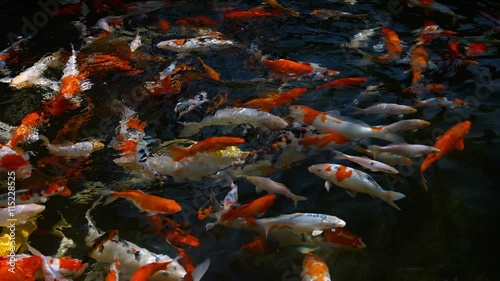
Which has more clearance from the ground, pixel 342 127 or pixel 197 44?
pixel 197 44

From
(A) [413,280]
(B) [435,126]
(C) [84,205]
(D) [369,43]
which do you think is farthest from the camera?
(D) [369,43]

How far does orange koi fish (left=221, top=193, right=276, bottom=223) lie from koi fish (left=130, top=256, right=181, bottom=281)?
73 cm

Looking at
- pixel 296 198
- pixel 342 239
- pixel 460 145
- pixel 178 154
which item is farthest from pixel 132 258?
pixel 460 145

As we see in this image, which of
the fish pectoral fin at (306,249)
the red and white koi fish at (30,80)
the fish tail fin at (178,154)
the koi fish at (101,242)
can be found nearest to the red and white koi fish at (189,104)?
the fish tail fin at (178,154)

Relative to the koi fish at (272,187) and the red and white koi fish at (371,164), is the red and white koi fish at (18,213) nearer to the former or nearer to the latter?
the koi fish at (272,187)

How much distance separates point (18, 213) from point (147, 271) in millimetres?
1556

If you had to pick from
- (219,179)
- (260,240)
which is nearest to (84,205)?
(219,179)

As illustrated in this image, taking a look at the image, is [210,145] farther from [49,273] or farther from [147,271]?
[49,273]

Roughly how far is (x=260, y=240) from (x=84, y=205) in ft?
5.83

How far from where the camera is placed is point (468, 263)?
368 centimetres

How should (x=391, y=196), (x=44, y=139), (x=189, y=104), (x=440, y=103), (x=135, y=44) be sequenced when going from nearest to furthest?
(x=391, y=196)
(x=440, y=103)
(x=44, y=139)
(x=189, y=104)
(x=135, y=44)

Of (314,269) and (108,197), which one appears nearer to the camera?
(314,269)

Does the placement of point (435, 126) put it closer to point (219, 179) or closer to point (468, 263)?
point (468, 263)

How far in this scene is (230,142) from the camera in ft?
14.6
